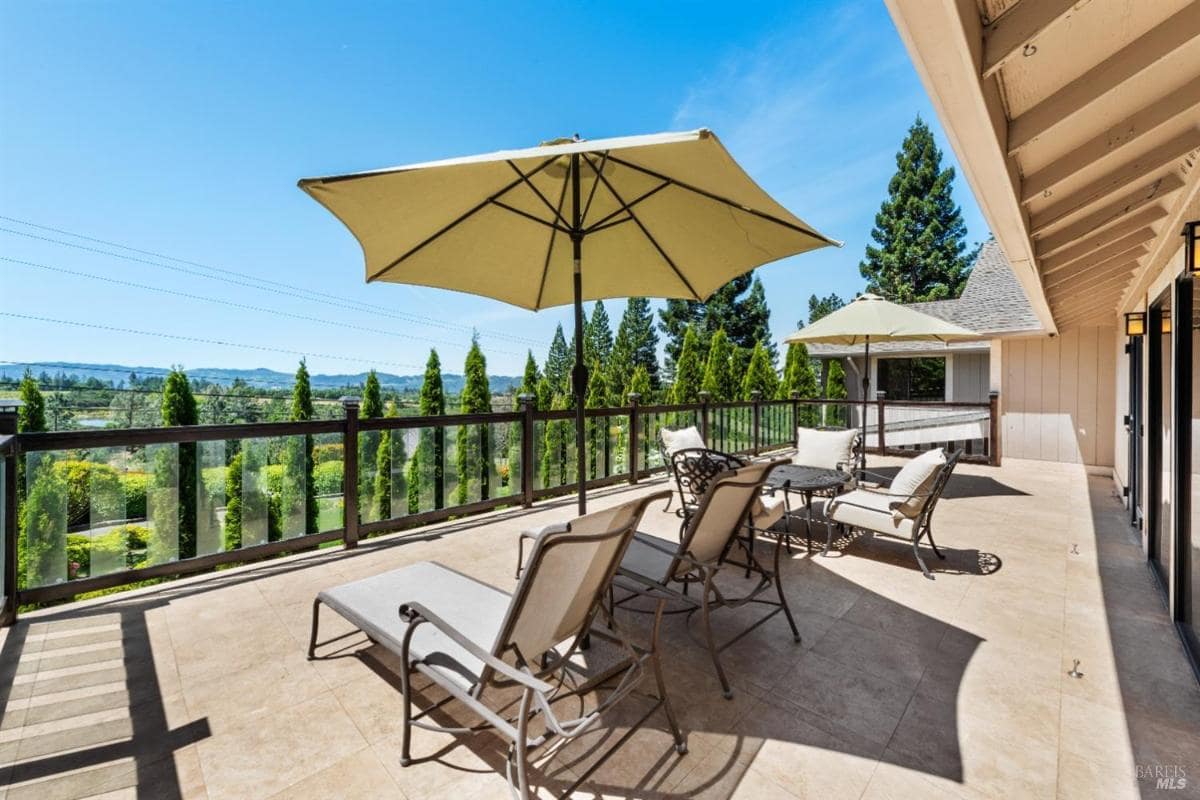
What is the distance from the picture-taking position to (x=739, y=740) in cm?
204

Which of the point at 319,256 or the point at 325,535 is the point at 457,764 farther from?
the point at 319,256

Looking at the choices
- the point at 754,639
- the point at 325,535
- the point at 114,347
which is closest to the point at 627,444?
the point at 325,535

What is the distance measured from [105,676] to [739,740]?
305 cm

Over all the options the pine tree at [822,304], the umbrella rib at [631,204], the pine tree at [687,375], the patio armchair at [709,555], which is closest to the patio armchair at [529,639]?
the patio armchair at [709,555]

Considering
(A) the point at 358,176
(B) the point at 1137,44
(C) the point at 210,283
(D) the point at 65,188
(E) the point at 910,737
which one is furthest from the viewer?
(C) the point at 210,283

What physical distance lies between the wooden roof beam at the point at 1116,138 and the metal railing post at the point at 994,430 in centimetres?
770

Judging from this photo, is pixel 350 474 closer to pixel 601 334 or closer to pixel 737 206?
pixel 737 206

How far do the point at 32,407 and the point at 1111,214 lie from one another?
→ 10113 mm

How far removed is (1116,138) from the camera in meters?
2.21

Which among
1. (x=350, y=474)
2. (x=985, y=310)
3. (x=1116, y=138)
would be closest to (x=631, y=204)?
(x=1116, y=138)

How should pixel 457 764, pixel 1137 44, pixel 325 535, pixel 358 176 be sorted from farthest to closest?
pixel 325 535, pixel 358 176, pixel 457 764, pixel 1137 44

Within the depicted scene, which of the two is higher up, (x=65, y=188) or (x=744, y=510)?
(x=65, y=188)

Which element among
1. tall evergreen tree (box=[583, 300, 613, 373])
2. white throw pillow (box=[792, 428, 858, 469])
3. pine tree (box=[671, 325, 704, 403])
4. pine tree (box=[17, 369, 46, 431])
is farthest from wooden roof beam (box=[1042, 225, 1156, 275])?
tall evergreen tree (box=[583, 300, 613, 373])

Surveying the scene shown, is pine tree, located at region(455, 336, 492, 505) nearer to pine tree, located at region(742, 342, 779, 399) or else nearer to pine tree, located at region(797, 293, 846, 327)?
pine tree, located at region(742, 342, 779, 399)
